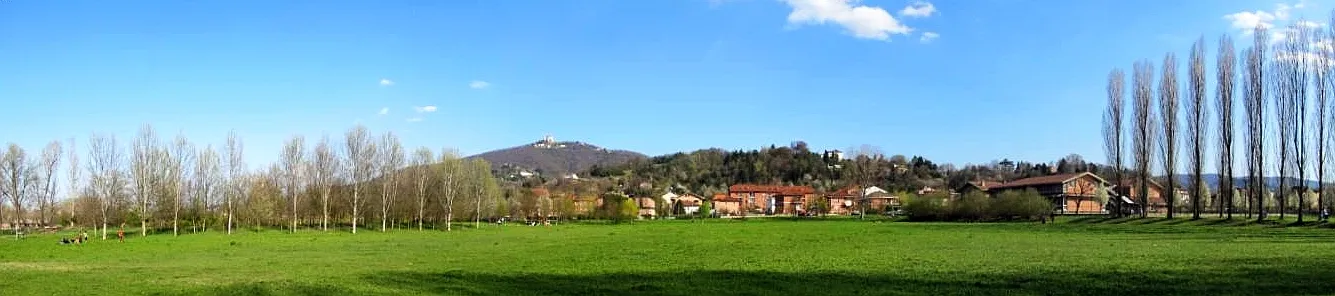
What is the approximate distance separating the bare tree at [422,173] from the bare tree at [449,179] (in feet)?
4.74

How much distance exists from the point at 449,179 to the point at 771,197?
352 feet

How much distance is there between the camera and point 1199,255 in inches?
918

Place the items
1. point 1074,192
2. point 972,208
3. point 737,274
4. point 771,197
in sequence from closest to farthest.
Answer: point 737,274 < point 972,208 < point 1074,192 < point 771,197

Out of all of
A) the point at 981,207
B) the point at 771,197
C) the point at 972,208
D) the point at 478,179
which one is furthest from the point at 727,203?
the point at 981,207

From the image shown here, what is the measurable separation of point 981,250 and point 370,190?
63.1m

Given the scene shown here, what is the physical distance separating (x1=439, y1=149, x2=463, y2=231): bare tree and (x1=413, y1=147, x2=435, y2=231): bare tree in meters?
1.44

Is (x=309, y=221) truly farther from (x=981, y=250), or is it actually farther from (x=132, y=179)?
(x=981, y=250)

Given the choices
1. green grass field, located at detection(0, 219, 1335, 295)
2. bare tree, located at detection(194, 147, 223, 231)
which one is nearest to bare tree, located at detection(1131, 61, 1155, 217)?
green grass field, located at detection(0, 219, 1335, 295)

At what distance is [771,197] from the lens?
180375mm

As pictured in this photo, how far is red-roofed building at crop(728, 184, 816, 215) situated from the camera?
171875 mm

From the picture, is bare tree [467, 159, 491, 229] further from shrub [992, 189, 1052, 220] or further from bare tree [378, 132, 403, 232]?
shrub [992, 189, 1052, 220]

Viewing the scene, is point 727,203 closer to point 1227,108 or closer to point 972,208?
point 972,208

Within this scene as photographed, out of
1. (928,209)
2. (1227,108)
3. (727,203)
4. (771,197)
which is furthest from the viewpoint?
(771,197)

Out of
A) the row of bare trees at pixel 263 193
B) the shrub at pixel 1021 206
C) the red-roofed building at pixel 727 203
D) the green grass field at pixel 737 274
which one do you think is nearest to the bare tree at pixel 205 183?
the row of bare trees at pixel 263 193
